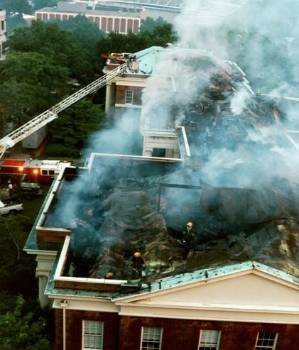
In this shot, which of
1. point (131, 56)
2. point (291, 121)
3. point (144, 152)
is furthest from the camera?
point (131, 56)

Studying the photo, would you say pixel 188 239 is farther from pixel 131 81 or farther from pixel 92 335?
pixel 131 81

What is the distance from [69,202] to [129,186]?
2955mm

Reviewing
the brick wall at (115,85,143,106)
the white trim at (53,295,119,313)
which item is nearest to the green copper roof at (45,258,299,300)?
the white trim at (53,295,119,313)

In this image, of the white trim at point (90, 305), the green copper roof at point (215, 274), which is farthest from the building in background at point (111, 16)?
the green copper roof at point (215, 274)

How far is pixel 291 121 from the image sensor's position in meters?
34.6

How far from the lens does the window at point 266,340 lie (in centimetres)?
1438

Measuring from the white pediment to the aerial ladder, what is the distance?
20.5m

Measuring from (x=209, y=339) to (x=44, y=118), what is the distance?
78.0 ft

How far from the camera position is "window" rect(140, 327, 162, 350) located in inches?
567

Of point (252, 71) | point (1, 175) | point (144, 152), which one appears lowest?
point (1, 175)

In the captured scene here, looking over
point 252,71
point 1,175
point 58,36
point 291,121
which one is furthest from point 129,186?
point 58,36

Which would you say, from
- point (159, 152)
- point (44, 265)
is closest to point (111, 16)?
point (159, 152)

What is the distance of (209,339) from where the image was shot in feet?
47.5

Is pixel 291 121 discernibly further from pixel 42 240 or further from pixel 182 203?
pixel 42 240
